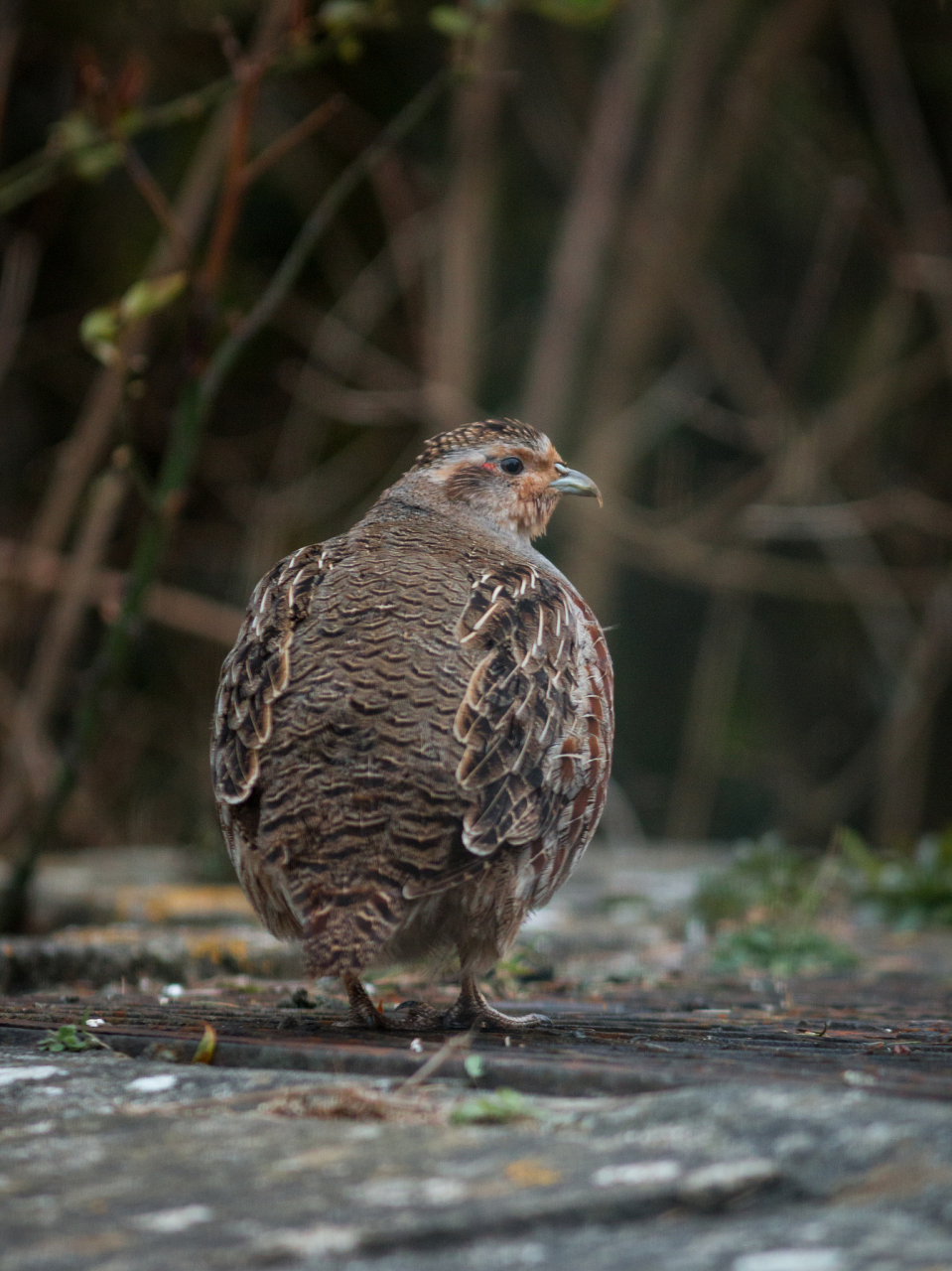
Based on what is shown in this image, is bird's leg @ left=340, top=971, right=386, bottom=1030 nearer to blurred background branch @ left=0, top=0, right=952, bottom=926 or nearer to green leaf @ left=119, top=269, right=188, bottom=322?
green leaf @ left=119, top=269, right=188, bottom=322

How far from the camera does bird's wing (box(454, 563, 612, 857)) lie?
3064 millimetres

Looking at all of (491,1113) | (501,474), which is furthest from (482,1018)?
(501,474)

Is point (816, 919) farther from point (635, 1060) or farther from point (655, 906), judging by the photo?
point (635, 1060)

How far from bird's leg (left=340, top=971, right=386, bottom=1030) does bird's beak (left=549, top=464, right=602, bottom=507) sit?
1.97 m

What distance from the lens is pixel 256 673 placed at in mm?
3283

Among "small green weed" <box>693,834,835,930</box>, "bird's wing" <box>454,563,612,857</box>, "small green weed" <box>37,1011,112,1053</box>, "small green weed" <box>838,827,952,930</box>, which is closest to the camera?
"small green weed" <box>37,1011,112,1053</box>

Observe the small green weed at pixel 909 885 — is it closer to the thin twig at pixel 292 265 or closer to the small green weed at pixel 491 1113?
the thin twig at pixel 292 265

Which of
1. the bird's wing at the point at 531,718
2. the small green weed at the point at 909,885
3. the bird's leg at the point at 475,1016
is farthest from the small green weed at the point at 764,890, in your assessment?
the bird's leg at the point at 475,1016

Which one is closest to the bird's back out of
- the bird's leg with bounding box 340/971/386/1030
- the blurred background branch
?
the bird's leg with bounding box 340/971/386/1030

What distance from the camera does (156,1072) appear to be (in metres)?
2.46

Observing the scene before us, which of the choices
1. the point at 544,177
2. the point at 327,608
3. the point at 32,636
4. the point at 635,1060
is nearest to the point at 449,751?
the point at 327,608

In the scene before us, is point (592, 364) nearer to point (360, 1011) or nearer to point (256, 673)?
point (256, 673)

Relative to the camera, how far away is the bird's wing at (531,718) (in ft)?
10.1

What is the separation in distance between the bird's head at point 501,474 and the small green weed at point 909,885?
2120mm
